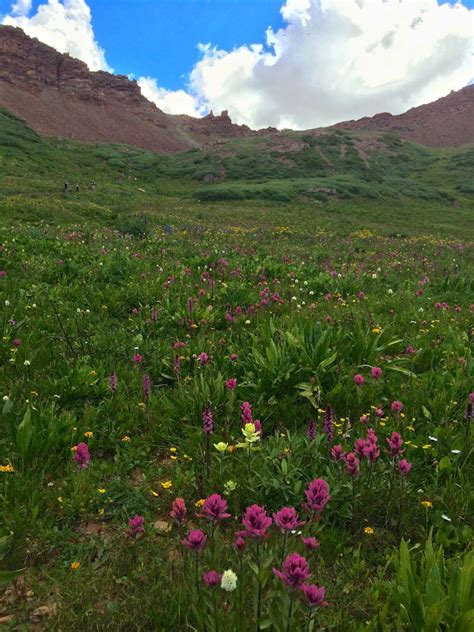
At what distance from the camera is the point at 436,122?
532 feet

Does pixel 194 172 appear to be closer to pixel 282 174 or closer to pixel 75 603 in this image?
pixel 282 174

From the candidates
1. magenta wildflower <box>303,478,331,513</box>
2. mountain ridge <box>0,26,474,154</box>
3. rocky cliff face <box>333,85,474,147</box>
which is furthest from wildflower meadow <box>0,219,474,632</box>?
rocky cliff face <box>333,85,474,147</box>

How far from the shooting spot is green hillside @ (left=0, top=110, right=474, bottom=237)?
96.7 feet

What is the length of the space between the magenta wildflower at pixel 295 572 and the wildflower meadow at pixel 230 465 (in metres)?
0.01

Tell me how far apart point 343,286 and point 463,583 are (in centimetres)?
725

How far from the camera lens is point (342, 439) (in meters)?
3.78

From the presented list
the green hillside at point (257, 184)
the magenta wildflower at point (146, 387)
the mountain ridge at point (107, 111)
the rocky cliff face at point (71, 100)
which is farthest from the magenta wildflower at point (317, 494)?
the rocky cliff face at point (71, 100)

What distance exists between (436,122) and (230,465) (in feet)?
633

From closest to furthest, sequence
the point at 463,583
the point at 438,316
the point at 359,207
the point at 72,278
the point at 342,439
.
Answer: the point at 463,583 → the point at 342,439 → the point at 438,316 → the point at 72,278 → the point at 359,207

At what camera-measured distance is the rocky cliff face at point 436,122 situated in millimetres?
148000

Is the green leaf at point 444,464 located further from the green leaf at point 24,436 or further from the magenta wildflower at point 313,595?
the green leaf at point 24,436

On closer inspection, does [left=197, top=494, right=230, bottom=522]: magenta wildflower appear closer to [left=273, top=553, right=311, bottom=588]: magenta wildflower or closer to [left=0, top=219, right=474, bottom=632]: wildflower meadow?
[left=0, top=219, right=474, bottom=632]: wildflower meadow

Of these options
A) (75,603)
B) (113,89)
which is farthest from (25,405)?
(113,89)

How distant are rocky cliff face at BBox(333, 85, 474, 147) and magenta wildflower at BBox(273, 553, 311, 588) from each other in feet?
547
